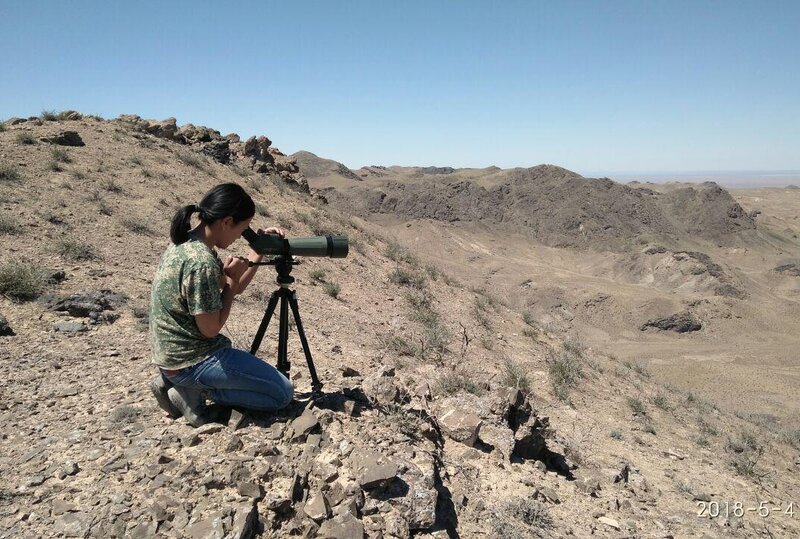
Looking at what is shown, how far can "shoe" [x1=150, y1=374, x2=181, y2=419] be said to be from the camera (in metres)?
3.25

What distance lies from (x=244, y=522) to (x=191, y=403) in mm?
1078

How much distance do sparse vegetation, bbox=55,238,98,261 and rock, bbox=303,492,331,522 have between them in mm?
6044

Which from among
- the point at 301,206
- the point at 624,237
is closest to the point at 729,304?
the point at 624,237

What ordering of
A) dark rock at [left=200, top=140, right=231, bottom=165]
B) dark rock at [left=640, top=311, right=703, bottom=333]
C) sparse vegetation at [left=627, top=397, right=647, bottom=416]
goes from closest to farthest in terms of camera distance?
sparse vegetation at [left=627, top=397, right=647, bottom=416] < dark rock at [left=200, top=140, right=231, bottom=165] < dark rock at [left=640, top=311, right=703, bottom=333]

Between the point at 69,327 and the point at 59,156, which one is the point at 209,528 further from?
the point at 59,156

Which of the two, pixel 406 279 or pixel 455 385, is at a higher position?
pixel 406 279

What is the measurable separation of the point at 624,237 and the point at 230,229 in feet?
131

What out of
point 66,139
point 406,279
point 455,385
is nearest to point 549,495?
point 455,385

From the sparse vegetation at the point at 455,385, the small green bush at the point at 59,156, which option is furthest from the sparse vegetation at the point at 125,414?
the small green bush at the point at 59,156

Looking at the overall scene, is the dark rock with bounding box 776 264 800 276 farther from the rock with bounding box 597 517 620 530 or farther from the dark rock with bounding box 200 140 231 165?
the rock with bounding box 597 517 620 530

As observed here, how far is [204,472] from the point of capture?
278cm

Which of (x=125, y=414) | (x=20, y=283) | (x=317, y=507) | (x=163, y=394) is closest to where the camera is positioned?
(x=317, y=507)

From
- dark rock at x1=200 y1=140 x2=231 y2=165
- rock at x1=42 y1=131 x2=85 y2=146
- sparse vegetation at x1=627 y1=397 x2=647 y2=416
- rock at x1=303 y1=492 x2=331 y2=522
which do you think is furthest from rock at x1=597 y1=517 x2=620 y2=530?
dark rock at x1=200 y1=140 x2=231 y2=165

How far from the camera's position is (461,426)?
417 centimetres
